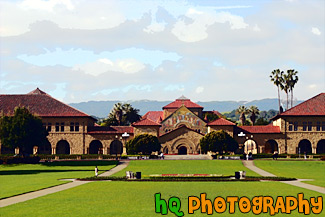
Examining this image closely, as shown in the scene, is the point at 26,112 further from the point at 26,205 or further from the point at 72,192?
the point at 26,205

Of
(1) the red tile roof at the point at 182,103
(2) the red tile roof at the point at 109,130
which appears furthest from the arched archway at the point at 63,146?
(1) the red tile roof at the point at 182,103

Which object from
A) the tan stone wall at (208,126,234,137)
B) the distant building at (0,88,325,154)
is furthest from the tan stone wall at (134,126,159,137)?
the tan stone wall at (208,126,234,137)

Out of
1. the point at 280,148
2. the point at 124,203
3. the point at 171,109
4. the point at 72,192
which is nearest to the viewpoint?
the point at 124,203

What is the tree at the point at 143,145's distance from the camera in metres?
95.1

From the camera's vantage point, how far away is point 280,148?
343ft

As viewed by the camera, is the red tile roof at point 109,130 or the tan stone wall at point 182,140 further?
the red tile roof at point 109,130

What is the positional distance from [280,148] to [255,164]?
1126 inches

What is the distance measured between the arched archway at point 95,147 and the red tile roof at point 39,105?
673 cm

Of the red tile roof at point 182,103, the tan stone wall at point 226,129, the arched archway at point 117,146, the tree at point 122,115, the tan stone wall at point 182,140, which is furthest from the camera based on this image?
the tree at point 122,115

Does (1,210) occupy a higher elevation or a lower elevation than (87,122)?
lower

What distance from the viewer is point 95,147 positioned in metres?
110

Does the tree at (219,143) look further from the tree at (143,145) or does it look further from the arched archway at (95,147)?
the arched archway at (95,147)

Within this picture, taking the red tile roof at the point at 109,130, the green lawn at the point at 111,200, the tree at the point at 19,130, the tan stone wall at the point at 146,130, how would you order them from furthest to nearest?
the red tile roof at the point at 109,130 < the tan stone wall at the point at 146,130 < the tree at the point at 19,130 < the green lawn at the point at 111,200

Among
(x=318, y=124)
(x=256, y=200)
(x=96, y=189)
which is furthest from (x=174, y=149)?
(x=256, y=200)
